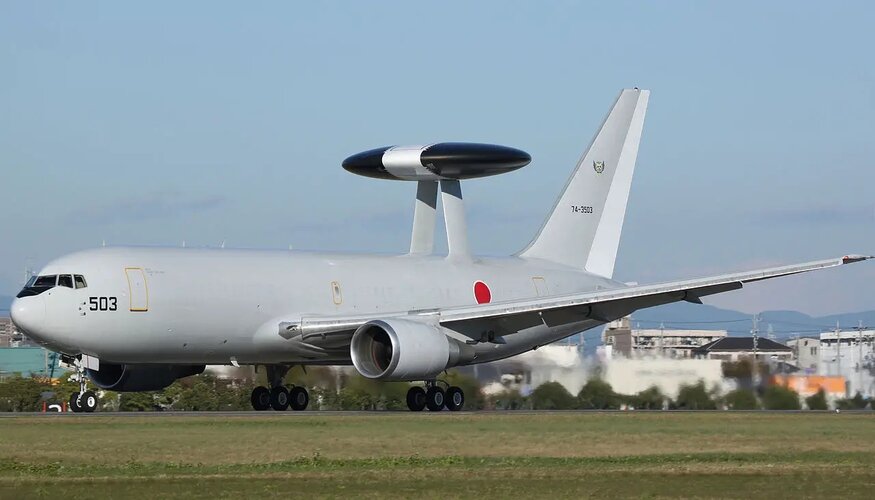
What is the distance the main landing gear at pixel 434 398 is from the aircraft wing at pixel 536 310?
130cm

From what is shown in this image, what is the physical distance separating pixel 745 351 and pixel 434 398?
13461mm

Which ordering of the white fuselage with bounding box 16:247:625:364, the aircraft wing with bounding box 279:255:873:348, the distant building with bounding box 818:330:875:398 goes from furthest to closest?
the distant building with bounding box 818:330:875:398, the aircraft wing with bounding box 279:255:873:348, the white fuselage with bounding box 16:247:625:364

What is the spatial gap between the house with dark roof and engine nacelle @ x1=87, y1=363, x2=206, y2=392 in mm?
12123

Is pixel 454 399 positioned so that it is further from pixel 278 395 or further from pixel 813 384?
pixel 813 384

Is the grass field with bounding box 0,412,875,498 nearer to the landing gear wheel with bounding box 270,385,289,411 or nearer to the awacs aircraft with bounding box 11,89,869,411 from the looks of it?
the awacs aircraft with bounding box 11,89,869,411

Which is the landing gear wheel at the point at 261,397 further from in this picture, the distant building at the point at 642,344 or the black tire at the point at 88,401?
the distant building at the point at 642,344

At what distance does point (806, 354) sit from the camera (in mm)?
34625

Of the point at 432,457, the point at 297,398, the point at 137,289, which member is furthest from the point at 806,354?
the point at 432,457

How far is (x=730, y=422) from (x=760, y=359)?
848 centimetres

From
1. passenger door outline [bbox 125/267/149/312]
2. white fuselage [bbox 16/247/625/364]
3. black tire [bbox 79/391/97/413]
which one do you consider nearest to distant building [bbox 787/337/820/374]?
white fuselage [bbox 16/247/625/364]

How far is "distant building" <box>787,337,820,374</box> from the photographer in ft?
110

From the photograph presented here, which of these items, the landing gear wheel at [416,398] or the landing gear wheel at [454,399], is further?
the landing gear wheel at [454,399]

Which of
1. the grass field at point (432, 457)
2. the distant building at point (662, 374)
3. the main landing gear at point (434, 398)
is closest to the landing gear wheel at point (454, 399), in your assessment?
the main landing gear at point (434, 398)

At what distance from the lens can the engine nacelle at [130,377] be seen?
31.1 m
